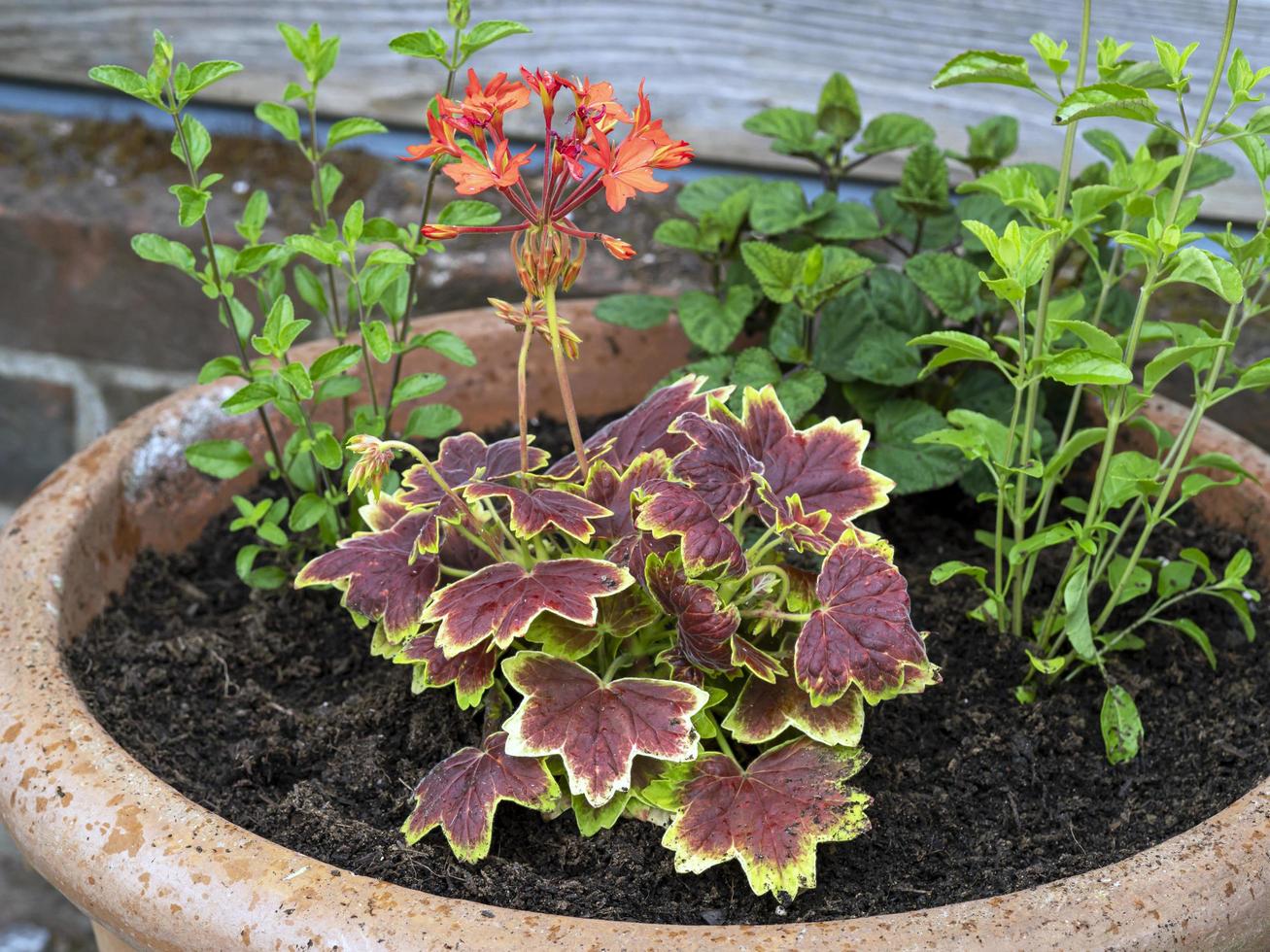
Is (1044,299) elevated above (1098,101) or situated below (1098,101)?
below

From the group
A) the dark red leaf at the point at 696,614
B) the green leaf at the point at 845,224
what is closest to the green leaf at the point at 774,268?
the green leaf at the point at 845,224

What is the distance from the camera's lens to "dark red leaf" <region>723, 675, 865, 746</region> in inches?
35.7

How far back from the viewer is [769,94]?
1.78m

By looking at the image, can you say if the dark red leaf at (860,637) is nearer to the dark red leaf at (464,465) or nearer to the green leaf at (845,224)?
the dark red leaf at (464,465)

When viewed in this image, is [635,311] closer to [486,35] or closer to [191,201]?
[486,35]

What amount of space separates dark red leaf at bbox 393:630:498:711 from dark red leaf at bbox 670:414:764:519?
0.20m

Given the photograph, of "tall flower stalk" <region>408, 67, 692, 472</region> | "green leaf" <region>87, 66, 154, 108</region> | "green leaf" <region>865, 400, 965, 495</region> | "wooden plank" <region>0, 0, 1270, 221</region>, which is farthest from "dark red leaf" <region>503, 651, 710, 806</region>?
"wooden plank" <region>0, 0, 1270, 221</region>

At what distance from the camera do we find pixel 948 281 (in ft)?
4.09

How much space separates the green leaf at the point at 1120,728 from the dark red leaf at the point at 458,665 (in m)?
0.51

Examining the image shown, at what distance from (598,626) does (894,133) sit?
705mm

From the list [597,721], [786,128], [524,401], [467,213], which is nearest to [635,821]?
[597,721]

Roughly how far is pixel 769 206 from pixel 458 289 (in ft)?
1.79

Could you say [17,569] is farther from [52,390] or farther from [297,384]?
[52,390]

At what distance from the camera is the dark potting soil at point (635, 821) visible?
0.89m
